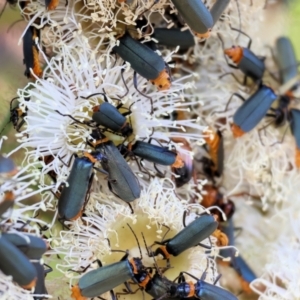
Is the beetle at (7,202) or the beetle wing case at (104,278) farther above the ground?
the beetle at (7,202)

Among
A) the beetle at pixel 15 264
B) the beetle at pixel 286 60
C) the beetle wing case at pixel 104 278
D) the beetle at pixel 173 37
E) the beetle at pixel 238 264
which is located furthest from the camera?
the beetle at pixel 286 60

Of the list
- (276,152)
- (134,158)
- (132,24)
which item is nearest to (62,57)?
(132,24)

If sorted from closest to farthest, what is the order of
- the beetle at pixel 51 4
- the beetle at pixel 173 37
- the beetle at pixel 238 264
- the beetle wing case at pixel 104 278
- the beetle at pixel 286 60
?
the beetle wing case at pixel 104 278
the beetle at pixel 51 4
the beetle at pixel 173 37
the beetle at pixel 238 264
the beetle at pixel 286 60

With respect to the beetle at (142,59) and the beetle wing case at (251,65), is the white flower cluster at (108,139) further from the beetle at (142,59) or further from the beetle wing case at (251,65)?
the beetle wing case at (251,65)

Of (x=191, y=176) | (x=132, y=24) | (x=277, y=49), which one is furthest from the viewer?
(x=277, y=49)

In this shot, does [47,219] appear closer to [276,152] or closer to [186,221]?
[186,221]

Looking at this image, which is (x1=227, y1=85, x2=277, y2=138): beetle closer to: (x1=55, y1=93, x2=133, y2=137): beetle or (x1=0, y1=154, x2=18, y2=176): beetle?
(x1=55, y1=93, x2=133, y2=137): beetle

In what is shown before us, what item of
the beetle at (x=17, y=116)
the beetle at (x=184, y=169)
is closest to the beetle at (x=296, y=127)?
the beetle at (x=184, y=169)
